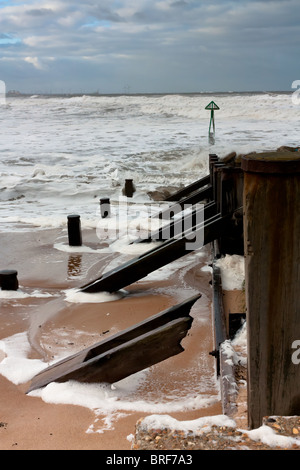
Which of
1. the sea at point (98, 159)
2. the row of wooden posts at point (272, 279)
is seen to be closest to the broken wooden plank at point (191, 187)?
the sea at point (98, 159)

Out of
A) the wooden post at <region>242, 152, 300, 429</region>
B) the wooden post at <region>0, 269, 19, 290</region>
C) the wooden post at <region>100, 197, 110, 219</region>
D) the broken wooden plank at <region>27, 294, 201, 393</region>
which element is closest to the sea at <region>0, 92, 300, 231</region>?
the wooden post at <region>100, 197, 110, 219</region>

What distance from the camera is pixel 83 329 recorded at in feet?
17.8

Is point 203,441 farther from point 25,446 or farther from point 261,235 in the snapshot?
point 25,446

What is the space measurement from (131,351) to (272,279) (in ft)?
4.91

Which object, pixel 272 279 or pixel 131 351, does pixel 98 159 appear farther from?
pixel 272 279

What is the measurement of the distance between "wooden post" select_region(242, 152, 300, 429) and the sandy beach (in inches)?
44.6

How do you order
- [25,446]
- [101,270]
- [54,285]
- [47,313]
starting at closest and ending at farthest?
[25,446]
[47,313]
[54,285]
[101,270]

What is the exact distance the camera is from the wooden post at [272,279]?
2.32 metres

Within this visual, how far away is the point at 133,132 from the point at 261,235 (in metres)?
33.6

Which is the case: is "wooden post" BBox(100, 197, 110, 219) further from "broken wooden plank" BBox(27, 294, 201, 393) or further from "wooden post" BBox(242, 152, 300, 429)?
"wooden post" BBox(242, 152, 300, 429)

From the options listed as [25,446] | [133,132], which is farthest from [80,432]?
[133,132]

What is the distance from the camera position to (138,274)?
5.98 metres

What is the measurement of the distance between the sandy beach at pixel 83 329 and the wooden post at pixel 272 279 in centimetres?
113

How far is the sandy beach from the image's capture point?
3.51 m
